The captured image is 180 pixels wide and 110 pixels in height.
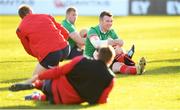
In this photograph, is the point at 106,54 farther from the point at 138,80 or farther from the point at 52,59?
the point at 138,80

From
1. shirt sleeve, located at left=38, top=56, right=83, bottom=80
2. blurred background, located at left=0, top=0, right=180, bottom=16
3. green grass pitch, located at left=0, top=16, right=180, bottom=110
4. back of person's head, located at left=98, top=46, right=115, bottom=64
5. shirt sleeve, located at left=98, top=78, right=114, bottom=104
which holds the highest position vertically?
back of person's head, located at left=98, top=46, right=115, bottom=64

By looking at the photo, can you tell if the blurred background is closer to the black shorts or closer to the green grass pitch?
the green grass pitch

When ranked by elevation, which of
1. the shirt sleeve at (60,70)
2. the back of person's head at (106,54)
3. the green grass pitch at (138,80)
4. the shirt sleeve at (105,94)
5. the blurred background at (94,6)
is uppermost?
the back of person's head at (106,54)

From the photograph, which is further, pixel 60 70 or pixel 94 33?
pixel 94 33

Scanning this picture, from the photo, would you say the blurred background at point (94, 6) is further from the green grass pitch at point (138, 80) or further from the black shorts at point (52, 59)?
the black shorts at point (52, 59)

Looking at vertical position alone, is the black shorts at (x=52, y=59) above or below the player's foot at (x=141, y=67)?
above

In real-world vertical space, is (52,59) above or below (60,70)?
below

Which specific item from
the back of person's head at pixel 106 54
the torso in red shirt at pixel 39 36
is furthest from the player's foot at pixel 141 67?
the back of person's head at pixel 106 54

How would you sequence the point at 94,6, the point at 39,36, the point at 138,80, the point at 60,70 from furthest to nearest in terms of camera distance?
the point at 94,6
the point at 138,80
the point at 39,36
the point at 60,70

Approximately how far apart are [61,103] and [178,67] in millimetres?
6501

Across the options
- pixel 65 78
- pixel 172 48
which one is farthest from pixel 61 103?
pixel 172 48

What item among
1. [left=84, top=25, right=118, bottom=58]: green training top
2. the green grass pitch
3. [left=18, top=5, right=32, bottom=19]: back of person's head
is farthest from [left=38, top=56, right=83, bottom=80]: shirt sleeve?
[left=84, top=25, right=118, bottom=58]: green training top

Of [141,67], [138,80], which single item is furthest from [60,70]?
[141,67]

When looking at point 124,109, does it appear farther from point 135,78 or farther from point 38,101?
point 135,78
